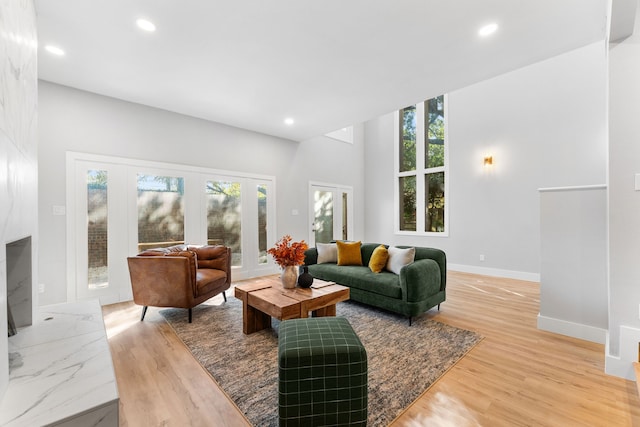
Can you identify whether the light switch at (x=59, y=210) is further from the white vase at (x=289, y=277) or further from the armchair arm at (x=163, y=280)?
the white vase at (x=289, y=277)

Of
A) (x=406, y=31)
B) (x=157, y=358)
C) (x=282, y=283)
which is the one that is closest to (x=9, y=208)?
(x=157, y=358)

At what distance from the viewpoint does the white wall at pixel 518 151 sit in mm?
4211

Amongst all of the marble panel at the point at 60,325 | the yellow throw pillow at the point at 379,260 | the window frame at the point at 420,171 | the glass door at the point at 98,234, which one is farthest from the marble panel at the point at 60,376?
the window frame at the point at 420,171

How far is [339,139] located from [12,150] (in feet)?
20.0

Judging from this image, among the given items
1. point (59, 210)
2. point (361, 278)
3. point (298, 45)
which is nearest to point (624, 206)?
point (361, 278)

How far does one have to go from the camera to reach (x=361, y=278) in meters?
3.33

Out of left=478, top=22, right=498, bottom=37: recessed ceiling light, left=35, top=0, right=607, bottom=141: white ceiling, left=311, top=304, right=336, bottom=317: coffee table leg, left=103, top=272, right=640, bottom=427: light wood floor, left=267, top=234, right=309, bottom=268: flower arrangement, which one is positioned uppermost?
left=35, top=0, right=607, bottom=141: white ceiling

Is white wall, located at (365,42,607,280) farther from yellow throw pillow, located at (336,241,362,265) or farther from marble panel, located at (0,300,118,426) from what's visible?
marble panel, located at (0,300,118,426)

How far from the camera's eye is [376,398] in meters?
1.76

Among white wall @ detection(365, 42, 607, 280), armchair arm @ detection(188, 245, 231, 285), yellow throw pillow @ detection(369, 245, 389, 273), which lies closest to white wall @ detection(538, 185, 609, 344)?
yellow throw pillow @ detection(369, 245, 389, 273)

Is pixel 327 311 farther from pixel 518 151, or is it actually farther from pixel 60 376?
pixel 518 151

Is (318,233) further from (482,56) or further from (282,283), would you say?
(482,56)

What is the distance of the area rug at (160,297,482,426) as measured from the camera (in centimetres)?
174

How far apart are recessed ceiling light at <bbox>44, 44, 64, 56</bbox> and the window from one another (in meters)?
6.10
